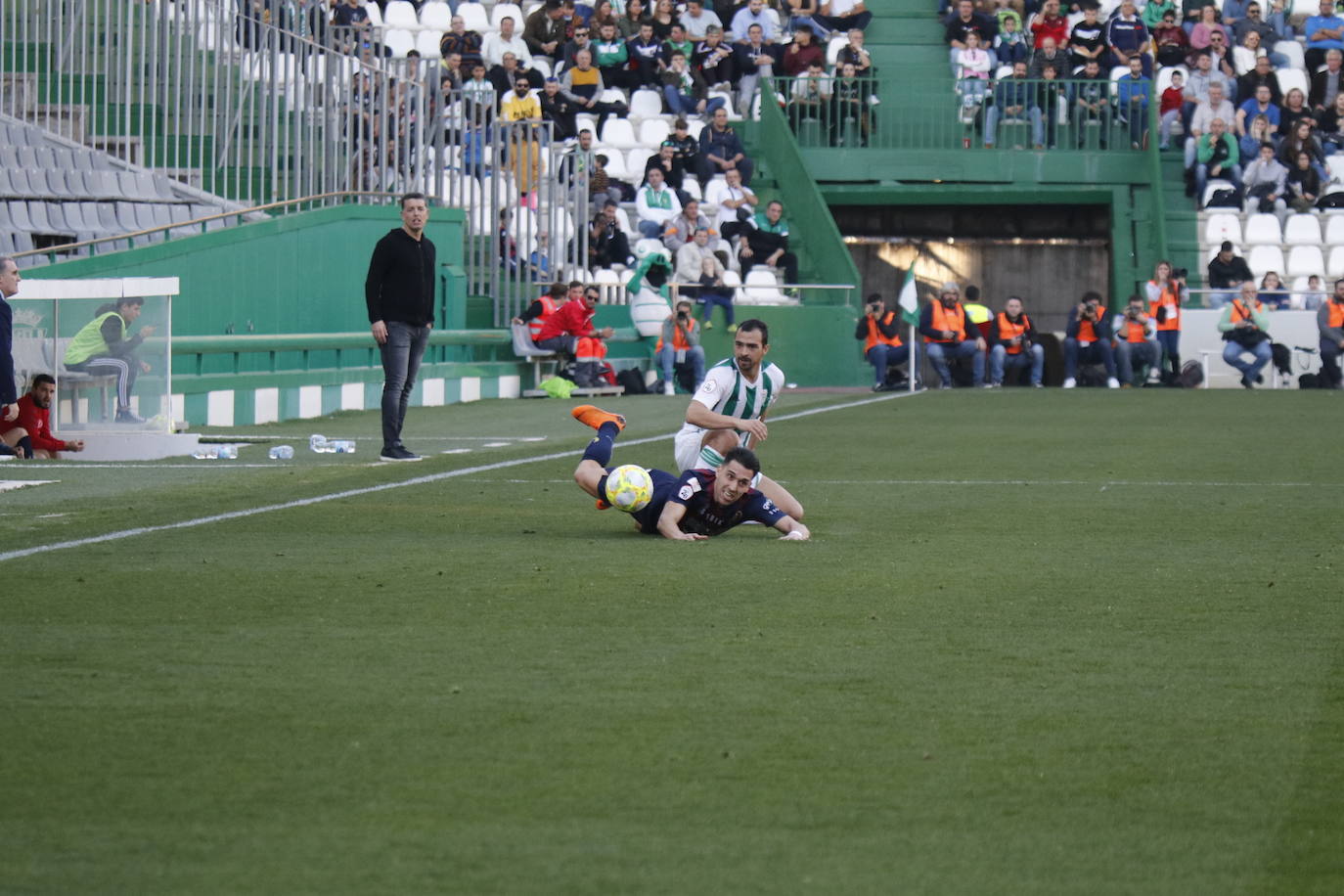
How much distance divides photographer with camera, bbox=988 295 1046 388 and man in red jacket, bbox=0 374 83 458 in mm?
16881

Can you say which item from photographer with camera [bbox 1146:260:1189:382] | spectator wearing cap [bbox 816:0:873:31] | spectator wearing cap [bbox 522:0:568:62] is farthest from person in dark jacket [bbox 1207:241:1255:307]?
spectator wearing cap [bbox 522:0:568:62]

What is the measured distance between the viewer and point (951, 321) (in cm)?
2972

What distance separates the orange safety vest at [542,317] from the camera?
85.8ft

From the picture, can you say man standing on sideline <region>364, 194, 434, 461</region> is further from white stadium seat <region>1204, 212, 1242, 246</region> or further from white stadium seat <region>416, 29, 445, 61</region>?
white stadium seat <region>1204, 212, 1242, 246</region>

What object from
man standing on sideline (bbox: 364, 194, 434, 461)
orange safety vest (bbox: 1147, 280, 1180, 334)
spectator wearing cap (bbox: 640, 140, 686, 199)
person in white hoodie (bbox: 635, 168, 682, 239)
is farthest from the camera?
spectator wearing cap (bbox: 640, 140, 686, 199)

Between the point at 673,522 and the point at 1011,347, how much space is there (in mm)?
20672

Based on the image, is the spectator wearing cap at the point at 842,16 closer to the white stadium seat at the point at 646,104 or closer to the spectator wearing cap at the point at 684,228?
the white stadium seat at the point at 646,104

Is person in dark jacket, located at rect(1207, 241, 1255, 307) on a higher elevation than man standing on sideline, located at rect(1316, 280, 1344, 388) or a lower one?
higher

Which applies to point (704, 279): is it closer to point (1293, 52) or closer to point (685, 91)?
point (685, 91)

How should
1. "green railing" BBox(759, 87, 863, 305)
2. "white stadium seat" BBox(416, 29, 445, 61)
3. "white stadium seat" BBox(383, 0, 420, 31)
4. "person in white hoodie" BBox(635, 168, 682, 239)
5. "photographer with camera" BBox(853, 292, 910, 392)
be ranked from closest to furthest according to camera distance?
1. "photographer with camera" BBox(853, 292, 910, 392)
2. "green railing" BBox(759, 87, 863, 305)
3. "person in white hoodie" BBox(635, 168, 682, 239)
4. "white stadium seat" BBox(416, 29, 445, 61)
5. "white stadium seat" BBox(383, 0, 420, 31)

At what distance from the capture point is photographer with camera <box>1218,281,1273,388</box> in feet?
97.8

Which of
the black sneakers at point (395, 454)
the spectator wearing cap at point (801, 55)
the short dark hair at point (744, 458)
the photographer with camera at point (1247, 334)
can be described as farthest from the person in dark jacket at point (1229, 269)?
the short dark hair at point (744, 458)

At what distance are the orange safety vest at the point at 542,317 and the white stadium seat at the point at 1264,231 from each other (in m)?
12.4

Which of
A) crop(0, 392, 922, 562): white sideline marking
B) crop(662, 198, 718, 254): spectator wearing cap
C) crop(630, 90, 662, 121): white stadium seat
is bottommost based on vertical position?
crop(0, 392, 922, 562): white sideline marking
